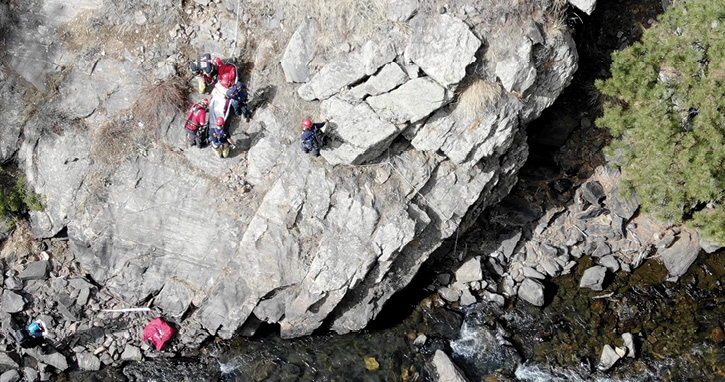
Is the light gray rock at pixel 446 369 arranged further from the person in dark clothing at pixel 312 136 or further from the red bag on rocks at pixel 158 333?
the red bag on rocks at pixel 158 333

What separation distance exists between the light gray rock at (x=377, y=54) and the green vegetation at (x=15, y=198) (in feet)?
33.5

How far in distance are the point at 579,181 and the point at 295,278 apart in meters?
9.11

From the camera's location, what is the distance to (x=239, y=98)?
716 inches

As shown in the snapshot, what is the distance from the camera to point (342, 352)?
64.5 ft

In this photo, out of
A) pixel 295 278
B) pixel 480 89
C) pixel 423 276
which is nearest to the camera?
pixel 480 89

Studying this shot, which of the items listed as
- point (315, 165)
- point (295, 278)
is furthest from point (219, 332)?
point (315, 165)

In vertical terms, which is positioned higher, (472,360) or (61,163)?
(472,360)

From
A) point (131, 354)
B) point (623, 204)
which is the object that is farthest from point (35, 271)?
point (623, 204)

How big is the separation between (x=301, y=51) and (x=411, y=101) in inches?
128

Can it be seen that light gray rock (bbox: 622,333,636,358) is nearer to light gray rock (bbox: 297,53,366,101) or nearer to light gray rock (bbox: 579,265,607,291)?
light gray rock (bbox: 579,265,607,291)

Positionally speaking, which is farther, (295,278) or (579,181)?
(579,181)

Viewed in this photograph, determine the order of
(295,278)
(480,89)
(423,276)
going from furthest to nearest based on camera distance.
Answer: (423,276) → (295,278) → (480,89)

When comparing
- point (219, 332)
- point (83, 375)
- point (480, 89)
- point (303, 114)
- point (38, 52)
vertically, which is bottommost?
point (83, 375)

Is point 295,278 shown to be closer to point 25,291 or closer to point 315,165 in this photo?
point 315,165
